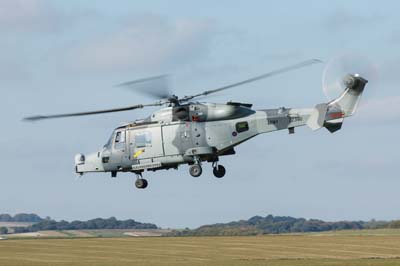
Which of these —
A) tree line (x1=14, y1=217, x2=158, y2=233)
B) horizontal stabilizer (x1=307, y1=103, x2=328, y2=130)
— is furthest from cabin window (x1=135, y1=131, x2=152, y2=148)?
tree line (x1=14, y1=217, x2=158, y2=233)

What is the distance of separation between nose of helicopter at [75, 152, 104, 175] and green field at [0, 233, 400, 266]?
48.1 feet

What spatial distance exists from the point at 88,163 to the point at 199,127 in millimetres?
9548

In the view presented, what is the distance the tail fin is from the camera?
57812 millimetres

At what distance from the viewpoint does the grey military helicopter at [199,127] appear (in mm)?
58094

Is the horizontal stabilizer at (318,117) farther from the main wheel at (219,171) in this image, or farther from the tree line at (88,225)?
the tree line at (88,225)

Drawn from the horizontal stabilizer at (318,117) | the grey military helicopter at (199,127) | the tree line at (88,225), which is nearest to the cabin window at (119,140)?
the grey military helicopter at (199,127)

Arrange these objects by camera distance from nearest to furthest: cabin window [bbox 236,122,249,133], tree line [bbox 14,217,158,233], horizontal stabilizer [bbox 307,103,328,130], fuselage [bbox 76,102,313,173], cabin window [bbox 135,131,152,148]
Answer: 1. horizontal stabilizer [bbox 307,103,328,130]
2. fuselage [bbox 76,102,313,173]
3. cabin window [bbox 236,122,249,133]
4. cabin window [bbox 135,131,152,148]
5. tree line [bbox 14,217,158,233]

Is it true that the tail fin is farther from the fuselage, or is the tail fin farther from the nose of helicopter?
the nose of helicopter

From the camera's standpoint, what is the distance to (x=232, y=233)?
5891 inches

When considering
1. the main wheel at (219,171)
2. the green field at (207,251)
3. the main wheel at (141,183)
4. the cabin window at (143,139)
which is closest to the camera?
the main wheel at (219,171)

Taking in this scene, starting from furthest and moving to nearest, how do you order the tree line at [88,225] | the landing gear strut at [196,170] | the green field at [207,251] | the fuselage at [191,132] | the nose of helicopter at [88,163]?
the tree line at [88,225] < the green field at [207,251] < the nose of helicopter at [88,163] < the landing gear strut at [196,170] < the fuselage at [191,132]

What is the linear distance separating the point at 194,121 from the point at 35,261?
3109 cm

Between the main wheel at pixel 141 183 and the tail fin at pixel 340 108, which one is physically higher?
the tail fin at pixel 340 108

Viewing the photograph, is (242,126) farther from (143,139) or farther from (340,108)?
(143,139)
